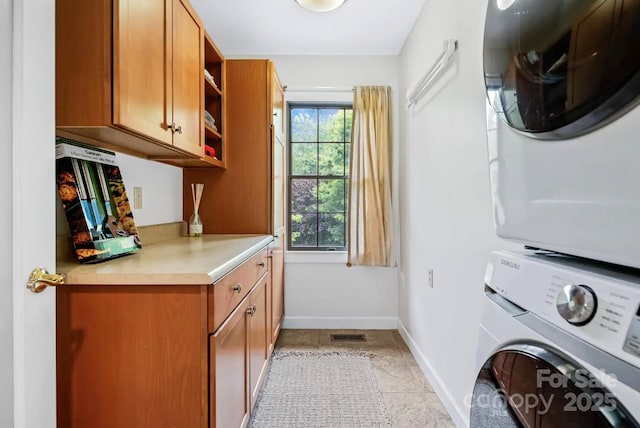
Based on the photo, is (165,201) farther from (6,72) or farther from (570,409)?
(570,409)

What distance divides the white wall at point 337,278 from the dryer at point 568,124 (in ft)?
7.96

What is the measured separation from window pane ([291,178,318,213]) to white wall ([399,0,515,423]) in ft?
3.08

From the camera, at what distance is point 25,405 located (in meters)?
0.81

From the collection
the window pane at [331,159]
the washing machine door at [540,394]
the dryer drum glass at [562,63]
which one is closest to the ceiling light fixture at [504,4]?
the dryer drum glass at [562,63]

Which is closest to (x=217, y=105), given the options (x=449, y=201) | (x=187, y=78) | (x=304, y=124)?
(x=187, y=78)

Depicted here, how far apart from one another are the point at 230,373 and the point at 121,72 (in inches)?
45.5

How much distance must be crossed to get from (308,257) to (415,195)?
1.16m

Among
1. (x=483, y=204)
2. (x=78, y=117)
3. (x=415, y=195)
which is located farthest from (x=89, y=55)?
(x=415, y=195)

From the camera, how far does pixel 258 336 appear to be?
6.14 ft

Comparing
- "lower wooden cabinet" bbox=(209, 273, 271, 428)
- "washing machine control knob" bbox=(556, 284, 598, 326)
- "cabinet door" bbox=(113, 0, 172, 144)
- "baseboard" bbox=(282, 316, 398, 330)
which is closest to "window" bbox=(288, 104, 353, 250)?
"baseboard" bbox=(282, 316, 398, 330)

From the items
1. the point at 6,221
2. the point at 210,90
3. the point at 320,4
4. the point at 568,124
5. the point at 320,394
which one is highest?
the point at 320,4

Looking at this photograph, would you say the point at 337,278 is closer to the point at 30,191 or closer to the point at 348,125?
the point at 348,125

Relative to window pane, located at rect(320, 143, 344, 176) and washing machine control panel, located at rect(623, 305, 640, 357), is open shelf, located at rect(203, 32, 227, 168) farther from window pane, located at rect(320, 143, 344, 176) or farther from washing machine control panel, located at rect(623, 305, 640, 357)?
washing machine control panel, located at rect(623, 305, 640, 357)

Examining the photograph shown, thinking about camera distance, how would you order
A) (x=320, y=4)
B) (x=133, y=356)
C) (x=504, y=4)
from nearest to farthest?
(x=504, y=4) → (x=133, y=356) → (x=320, y=4)
